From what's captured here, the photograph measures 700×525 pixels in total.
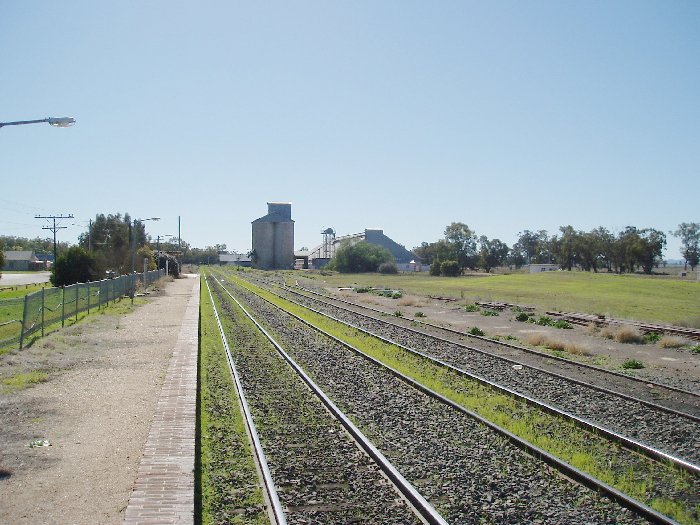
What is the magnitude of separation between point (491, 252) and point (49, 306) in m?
112

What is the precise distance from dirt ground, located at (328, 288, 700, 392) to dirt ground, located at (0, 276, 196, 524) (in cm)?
1099

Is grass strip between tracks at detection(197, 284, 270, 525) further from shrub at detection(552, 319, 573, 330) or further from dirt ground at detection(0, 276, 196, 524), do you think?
shrub at detection(552, 319, 573, 330)

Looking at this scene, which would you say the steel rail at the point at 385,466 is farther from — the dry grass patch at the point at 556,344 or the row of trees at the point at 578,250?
the row of trees at the point at 578,250

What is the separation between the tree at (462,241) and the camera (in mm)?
120375

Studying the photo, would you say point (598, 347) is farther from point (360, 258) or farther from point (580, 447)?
point (360, 258)

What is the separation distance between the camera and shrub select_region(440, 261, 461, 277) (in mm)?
106125

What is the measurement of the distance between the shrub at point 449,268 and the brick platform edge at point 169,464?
94.3 metres

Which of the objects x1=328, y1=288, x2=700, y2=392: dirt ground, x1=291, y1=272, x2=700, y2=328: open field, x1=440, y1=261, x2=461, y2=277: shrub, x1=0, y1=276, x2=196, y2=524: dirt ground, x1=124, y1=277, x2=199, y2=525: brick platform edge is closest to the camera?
x1=124, y1=277, x2=199, y2=525: brick platform edge

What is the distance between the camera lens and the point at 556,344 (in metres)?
20.3

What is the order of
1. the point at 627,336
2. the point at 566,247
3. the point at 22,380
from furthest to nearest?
the point at 566,247 < the point at 627,336 < the point at 22,380

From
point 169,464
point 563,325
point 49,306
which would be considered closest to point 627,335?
point 563,325

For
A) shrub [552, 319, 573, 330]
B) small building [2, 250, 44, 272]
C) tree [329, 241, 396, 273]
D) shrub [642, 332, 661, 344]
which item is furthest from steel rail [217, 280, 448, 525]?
small building [2, 250, 44, 272]

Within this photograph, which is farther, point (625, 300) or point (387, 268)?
point (387, 268)

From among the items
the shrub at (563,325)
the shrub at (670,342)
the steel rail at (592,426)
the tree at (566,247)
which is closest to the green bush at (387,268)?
the tree at (566,247)
